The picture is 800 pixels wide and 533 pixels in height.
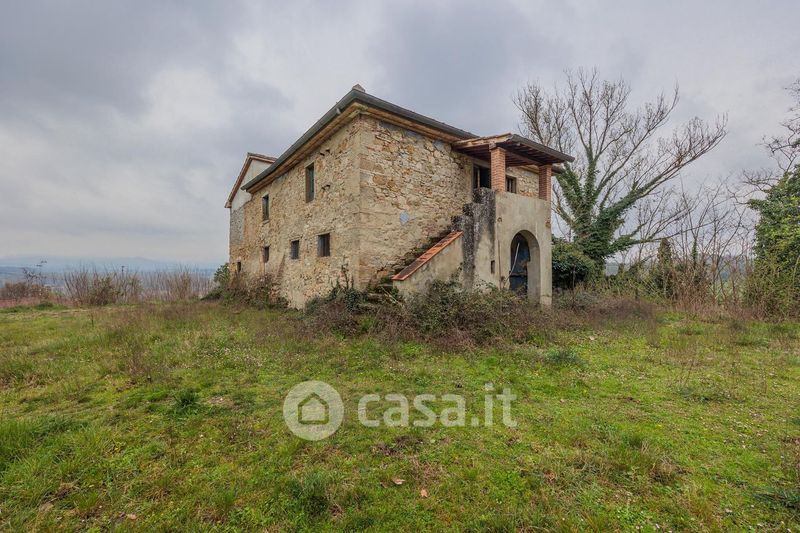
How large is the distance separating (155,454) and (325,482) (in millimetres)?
1520

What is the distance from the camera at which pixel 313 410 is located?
3445 millimetres

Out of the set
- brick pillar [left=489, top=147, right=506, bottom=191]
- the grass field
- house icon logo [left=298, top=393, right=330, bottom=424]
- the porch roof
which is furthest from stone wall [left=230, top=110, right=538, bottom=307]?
house icon logo [left=298, top=393, right=330, bottom=424]

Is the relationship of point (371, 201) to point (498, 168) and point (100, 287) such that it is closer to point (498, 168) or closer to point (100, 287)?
point (498, 168)

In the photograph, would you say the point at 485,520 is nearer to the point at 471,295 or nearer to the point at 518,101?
the point at 471,295

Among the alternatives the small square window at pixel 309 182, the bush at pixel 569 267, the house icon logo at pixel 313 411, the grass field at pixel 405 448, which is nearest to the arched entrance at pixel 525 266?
the bush at pixel 569 267

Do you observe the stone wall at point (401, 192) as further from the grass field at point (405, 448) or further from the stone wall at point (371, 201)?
the grass field at point (405, 448)

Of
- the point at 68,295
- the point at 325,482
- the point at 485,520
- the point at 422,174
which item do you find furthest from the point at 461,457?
the point at 68,295

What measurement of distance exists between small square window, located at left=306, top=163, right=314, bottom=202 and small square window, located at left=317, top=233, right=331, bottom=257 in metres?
1.62

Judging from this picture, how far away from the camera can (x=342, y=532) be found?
6.14 ft

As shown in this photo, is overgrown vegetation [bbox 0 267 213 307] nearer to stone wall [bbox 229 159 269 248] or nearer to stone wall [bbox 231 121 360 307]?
stone wall [bbox 229 159 269 248]

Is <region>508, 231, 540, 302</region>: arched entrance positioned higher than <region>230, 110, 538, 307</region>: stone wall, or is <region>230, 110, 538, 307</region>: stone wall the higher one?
<region>230, 110, 538, 307</region>: stone wall

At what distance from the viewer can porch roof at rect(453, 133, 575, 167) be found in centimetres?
864

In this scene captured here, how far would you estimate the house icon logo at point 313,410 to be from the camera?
9.85ft

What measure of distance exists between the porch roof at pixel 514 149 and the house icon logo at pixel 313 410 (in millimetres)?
7528
